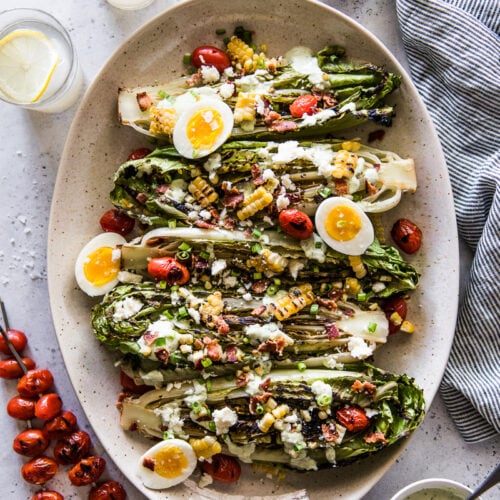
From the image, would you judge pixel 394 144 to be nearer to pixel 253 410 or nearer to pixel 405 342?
pixel 405 342

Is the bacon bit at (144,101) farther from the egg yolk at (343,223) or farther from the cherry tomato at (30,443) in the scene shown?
the cherry tomato at (30,443)

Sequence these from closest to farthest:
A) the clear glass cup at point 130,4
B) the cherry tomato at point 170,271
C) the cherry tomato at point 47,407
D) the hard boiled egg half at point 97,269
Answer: the cherry tomato at point 170,271
the hard boiled egg half at point 97,269
the cherry tomato at point 47,407
the clear glass cup at point 130,4

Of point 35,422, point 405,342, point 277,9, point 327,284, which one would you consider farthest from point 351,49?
point 35,422

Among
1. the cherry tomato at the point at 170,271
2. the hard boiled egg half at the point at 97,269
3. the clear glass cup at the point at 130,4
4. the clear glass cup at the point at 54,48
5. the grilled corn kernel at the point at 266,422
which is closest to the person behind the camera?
the grilled corn kernel at the point at 266,422

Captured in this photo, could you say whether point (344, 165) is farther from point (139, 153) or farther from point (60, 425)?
point (60, 425)

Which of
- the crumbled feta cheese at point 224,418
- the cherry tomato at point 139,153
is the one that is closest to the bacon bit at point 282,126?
the cherry tomato at point 139,153

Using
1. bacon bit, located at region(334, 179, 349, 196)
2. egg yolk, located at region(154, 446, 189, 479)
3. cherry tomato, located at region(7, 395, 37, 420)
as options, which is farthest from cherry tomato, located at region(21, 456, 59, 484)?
bacon bit, located at region(334, 179, 349, 196)

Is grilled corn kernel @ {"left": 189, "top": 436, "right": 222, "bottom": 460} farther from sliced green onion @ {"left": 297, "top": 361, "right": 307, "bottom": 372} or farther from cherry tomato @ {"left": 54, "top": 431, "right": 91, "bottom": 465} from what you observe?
cherry tomato @ {"left": 54, "top": 431, "right": 91, "bottom": 465}
